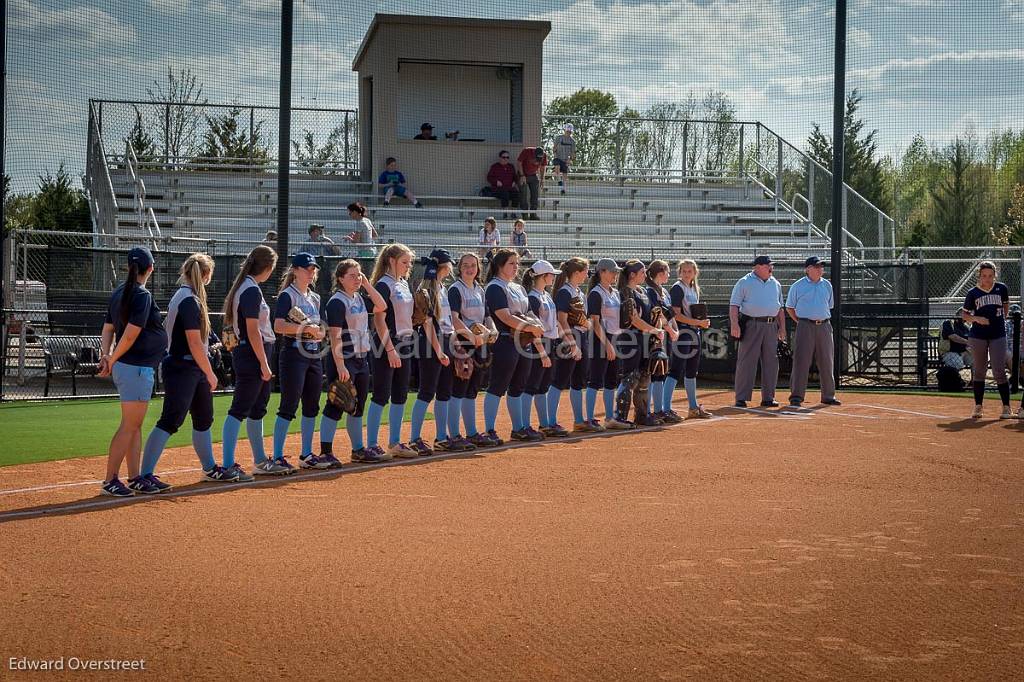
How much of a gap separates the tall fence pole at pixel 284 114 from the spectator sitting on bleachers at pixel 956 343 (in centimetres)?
1051

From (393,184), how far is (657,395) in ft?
45.9

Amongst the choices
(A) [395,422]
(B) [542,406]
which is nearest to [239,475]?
(A) [395,422]

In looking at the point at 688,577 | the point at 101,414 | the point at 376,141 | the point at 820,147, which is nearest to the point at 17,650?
the point at 688,577

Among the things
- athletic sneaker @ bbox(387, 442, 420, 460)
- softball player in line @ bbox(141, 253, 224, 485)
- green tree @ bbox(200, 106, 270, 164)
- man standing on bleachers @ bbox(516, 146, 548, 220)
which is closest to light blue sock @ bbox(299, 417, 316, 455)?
athletic sneaker @ bbox(387, 442, 420, 460)

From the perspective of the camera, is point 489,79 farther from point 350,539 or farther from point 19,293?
point 350,539

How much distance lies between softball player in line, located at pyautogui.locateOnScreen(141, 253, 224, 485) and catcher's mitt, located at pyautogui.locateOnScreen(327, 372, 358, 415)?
1307 millimetres

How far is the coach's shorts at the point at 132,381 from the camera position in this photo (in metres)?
7.36

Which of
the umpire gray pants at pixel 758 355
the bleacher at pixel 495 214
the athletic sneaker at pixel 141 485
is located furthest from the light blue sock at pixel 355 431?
the bleacher at pixel 495 214

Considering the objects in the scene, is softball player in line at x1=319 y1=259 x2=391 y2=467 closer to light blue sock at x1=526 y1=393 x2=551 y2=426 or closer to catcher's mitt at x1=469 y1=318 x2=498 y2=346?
catcher's mitt at x1=469 y1=318 x2=498 y2=346

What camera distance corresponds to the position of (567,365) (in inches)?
452

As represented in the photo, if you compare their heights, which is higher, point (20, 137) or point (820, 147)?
point (820, 147)

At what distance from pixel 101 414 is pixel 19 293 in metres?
6.64

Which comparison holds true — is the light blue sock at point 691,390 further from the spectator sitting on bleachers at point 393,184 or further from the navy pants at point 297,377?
the spectator sitting on bleachers at point 393,184

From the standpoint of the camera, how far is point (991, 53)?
20.0 m
